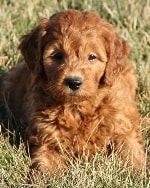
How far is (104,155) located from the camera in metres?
6.73

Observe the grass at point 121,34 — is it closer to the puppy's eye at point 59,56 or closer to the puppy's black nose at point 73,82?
the puppy's black nose at point 73,82

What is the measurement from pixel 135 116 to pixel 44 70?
1217 mm

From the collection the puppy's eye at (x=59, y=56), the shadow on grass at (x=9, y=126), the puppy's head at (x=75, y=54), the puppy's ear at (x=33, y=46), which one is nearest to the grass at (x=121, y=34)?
the shadow on grass at (x=9, y=126)

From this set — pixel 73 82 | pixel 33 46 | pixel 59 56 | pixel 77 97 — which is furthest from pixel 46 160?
pixel 33 46

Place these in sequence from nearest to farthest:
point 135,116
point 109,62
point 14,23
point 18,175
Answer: point 18,175 → point 109,62 → point 135,116 → point 14,23

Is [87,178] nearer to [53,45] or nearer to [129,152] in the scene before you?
[129,152]

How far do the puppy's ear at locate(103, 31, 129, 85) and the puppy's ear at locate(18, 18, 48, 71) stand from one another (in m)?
0.69

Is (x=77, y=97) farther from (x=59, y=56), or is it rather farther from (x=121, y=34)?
(x=121, y=34)

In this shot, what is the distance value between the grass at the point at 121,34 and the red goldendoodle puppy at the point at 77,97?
0.90 ft

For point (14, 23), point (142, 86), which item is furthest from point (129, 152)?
point (14, 23)

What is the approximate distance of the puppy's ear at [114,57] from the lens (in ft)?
22.2

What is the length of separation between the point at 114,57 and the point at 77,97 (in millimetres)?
698

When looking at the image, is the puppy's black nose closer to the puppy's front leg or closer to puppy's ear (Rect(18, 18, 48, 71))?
puppy's ear (Rect(18, 18, 48, 71))

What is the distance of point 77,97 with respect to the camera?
647 cm
